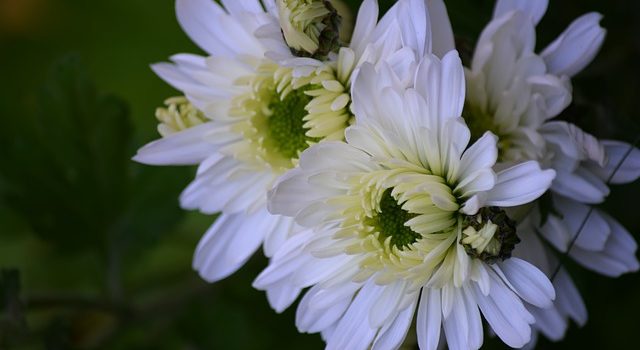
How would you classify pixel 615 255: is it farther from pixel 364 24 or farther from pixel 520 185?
pixel 364 24

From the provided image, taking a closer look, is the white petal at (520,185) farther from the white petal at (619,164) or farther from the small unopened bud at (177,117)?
the small unopened bud at (177,117)

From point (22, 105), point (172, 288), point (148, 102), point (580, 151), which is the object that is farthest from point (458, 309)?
point (148, 102)

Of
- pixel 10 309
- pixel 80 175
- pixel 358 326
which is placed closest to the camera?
pixel 358 326

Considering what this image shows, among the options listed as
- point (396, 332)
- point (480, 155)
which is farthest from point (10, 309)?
point (480, 155)


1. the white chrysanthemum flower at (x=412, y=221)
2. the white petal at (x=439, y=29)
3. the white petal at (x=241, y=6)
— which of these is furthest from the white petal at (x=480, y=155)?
the white petal at (x=241, y=6)

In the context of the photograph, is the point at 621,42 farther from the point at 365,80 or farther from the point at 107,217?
the point at 107,217

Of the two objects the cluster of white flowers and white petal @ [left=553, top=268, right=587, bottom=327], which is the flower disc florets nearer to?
the cluster of white flowers
